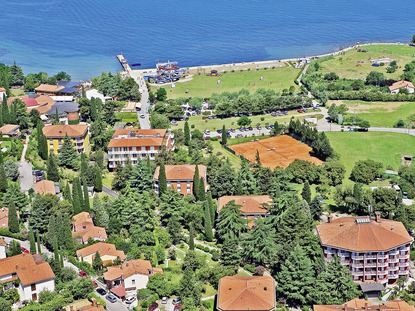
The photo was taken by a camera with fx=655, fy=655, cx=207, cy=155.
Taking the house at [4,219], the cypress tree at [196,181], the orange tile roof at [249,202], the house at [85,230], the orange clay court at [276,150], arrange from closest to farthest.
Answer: the house at [85,230] → the house at [4,219] → the orange tile roof at [249,202] → the cypress tree at [196,181] → the orange clay court at [276,150]

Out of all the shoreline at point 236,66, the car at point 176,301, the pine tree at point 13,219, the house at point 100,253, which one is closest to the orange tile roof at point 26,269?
the house at point 100,253

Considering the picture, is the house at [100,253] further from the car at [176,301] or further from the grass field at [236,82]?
the grass field at [236,82]

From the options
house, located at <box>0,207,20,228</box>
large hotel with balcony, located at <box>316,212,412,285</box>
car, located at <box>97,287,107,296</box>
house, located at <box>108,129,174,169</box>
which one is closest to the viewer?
car, located at <box>97,287,107,296</box>

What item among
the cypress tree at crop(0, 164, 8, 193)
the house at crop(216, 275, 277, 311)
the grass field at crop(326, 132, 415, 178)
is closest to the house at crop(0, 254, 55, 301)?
the house at crop(216, 275, 277, 311)

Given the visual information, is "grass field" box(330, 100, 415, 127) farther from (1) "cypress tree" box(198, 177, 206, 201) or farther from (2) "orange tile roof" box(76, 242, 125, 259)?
(2) "orange tile roof" box(76, 242, 125, 259)

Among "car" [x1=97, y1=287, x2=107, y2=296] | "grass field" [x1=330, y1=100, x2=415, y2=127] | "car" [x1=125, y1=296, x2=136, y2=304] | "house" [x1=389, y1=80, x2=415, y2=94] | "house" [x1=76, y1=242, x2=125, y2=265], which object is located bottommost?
"car" [x1=125, y1=296, x2=136, y2=304]

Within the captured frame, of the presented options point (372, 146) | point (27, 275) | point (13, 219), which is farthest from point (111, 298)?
point (372, 146)
